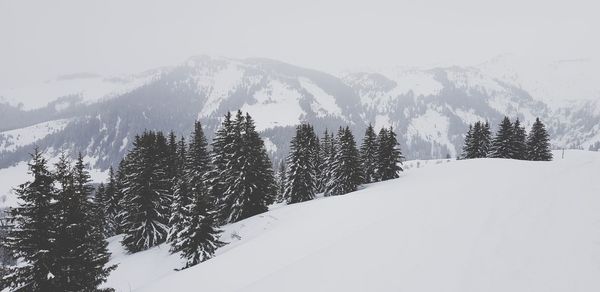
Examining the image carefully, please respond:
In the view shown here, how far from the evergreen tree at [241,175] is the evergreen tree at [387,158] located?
59.5 ft

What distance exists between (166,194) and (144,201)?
3.17m

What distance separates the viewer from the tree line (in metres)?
13.6

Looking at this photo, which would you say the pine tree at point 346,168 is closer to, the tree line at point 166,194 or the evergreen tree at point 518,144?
the tree line at point 166,194

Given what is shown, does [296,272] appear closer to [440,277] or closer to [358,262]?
[358,262]

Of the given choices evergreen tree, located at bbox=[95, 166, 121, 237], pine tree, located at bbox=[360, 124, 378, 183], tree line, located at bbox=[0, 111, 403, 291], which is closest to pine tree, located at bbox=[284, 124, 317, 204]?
tree line, located at bbox=[0, 111, 403, 291]

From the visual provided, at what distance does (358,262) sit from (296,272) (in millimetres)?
1524

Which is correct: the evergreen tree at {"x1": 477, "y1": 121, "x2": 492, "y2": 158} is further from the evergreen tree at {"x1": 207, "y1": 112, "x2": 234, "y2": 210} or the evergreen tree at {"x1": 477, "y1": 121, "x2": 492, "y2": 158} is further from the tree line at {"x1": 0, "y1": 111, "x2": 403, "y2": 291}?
the evergreen tree at {"x1": 207, "y1": 112, "x2": 234, "y2": 210}

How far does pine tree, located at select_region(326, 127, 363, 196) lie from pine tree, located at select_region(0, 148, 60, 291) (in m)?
35.0

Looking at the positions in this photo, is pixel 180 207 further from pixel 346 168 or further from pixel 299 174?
pixel 346 168

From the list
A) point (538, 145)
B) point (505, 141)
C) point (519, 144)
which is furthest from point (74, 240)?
point (538, 145)

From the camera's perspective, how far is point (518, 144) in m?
56.9

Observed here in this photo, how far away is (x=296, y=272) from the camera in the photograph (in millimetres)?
7926

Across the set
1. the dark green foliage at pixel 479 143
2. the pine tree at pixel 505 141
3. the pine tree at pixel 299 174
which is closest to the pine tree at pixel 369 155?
the pine tree at pixel 299 174

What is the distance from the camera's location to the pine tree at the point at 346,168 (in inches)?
1756
